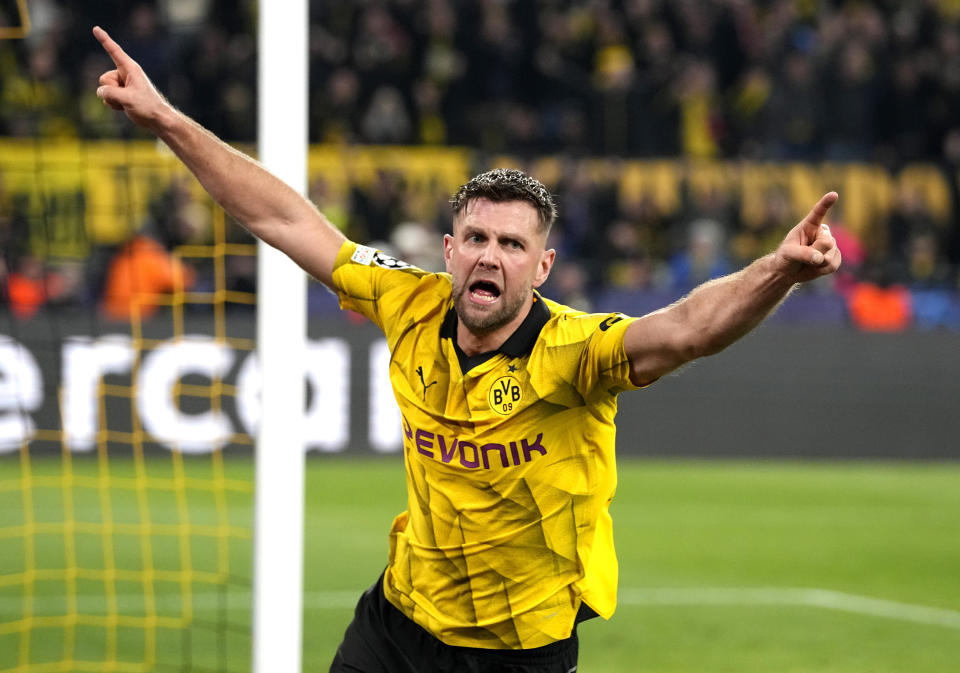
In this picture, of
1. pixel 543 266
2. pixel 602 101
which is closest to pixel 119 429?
pixel 602 101

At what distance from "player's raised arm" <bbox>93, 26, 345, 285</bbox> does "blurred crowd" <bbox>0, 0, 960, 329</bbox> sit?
1095 cm

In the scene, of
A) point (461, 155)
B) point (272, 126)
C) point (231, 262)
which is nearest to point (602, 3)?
point (461, 155)

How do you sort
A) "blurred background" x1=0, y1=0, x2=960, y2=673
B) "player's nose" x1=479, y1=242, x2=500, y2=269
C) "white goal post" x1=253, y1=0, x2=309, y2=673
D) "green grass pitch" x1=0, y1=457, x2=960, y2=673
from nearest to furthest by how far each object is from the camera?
"player's nose" x1=479, y1=242, x2=500, y2=269, "white goal post" x1=253, y1=0, x2=309, y2=673, "green grass pitch" x1=0, y1=457, x2=960, y2=673, "blurred background" x1=0, y1=0, x2=960, y2=673

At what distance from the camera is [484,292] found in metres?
4.12

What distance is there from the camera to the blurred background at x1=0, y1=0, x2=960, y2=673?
30.5 feet

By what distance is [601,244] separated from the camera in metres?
17.5

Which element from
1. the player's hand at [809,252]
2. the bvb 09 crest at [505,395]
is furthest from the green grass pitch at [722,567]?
the player's hand at [809,252]

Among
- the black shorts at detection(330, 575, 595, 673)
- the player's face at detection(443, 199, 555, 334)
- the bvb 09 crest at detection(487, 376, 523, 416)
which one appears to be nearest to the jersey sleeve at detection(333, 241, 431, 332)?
the player's face at detection(443, 199, 555, 334)

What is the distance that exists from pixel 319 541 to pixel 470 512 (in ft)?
23.5

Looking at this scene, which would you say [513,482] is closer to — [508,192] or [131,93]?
[508,192]

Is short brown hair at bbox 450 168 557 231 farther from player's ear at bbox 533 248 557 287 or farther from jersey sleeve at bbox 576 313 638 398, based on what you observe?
jersey sleeve at bbox 576 313 638 398

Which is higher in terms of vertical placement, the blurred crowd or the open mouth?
the blurred crowd

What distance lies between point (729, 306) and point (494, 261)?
728 millimetres

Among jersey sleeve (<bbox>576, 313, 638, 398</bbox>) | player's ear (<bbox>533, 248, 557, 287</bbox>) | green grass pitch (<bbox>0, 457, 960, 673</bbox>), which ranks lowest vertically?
green grass pitch (<bbox>0, 457, 960, 673</bbox>)
